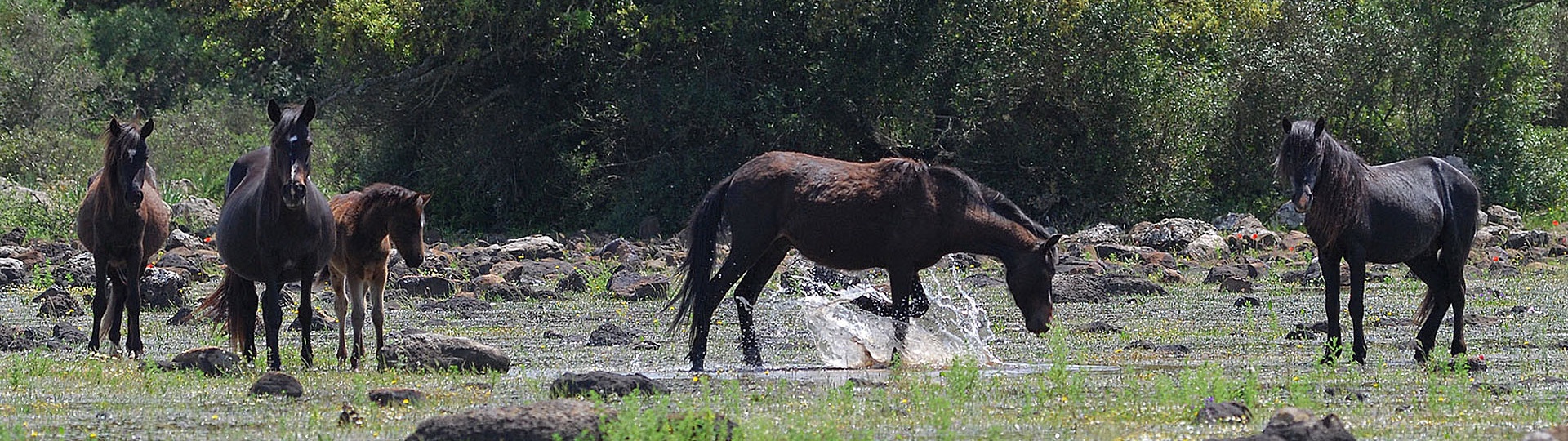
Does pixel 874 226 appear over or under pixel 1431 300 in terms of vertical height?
over

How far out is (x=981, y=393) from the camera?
9555mm

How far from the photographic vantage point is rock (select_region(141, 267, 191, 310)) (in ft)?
54.2

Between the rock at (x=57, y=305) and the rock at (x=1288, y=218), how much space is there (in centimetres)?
1581

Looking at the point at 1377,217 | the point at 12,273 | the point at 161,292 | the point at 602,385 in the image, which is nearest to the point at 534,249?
the point at 12,273

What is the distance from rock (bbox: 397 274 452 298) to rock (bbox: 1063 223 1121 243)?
329 inches

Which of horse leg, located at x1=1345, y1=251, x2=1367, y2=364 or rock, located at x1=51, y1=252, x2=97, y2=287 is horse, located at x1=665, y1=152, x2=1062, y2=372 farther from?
rock, located at x1=51, y1=252, x2=97, y2=287

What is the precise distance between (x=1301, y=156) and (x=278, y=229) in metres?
5.79

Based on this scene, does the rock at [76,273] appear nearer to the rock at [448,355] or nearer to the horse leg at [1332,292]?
the rock at [448,355]

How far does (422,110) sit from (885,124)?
672 centimetres

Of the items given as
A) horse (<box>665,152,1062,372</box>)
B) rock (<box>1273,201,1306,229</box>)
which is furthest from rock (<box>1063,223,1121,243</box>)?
horse (<box>665,152,1062,372</box>)

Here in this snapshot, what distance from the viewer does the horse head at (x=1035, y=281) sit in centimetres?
1199

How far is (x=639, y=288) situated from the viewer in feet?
59.6

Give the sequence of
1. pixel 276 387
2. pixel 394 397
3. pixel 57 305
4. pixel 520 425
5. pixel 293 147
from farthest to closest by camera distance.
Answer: pixel 57 305
pixel 293 147
pixel 276 387
pixel 394 397
pixel 520 425

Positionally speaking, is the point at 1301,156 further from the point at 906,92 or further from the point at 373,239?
the point at 906,92
